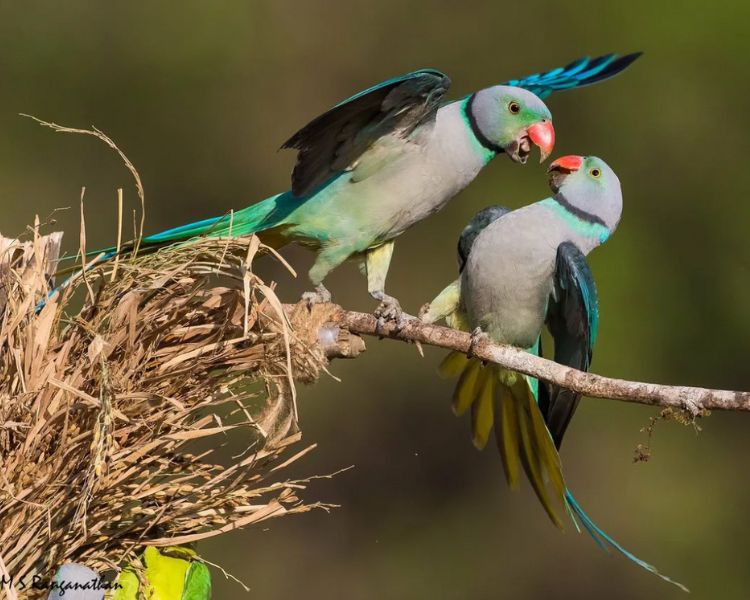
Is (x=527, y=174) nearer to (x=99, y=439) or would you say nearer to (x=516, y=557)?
(x=516, y=557)

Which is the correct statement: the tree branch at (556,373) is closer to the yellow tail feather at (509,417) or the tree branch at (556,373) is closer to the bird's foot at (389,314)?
the bird's foot at (389,314)

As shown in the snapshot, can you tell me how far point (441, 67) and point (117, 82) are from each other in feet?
6.09

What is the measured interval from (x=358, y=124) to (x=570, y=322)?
74 cm

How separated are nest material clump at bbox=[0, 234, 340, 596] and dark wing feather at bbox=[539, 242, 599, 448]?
3.10ft

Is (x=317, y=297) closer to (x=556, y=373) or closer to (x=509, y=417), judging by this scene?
(x=509, y=417)

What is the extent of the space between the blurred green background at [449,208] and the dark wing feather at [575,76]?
9.37ft

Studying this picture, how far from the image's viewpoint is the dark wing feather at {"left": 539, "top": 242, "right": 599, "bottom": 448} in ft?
9.62

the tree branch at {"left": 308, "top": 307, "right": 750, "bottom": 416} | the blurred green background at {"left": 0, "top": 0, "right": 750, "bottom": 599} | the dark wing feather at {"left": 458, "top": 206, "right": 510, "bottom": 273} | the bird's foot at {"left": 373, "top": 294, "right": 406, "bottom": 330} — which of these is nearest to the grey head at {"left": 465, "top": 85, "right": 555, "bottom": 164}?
the dark wing feather at {"left": 458, "top": 206, "right": 510, "bottom": 273}

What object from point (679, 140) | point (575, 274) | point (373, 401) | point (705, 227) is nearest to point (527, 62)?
point (679, 140)

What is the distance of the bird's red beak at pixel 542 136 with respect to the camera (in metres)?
3.15

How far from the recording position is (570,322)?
3068mm

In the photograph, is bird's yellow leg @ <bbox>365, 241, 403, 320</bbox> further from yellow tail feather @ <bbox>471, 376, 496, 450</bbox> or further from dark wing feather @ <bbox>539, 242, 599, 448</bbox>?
dark wing feather @ <bbox>539, 242, 599, 448</bbox>

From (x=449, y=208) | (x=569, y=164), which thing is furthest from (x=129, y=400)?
(x=449, y=208)

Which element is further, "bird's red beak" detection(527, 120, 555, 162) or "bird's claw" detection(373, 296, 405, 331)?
"bird's red beak" detection(527, 120, 555, 162)
